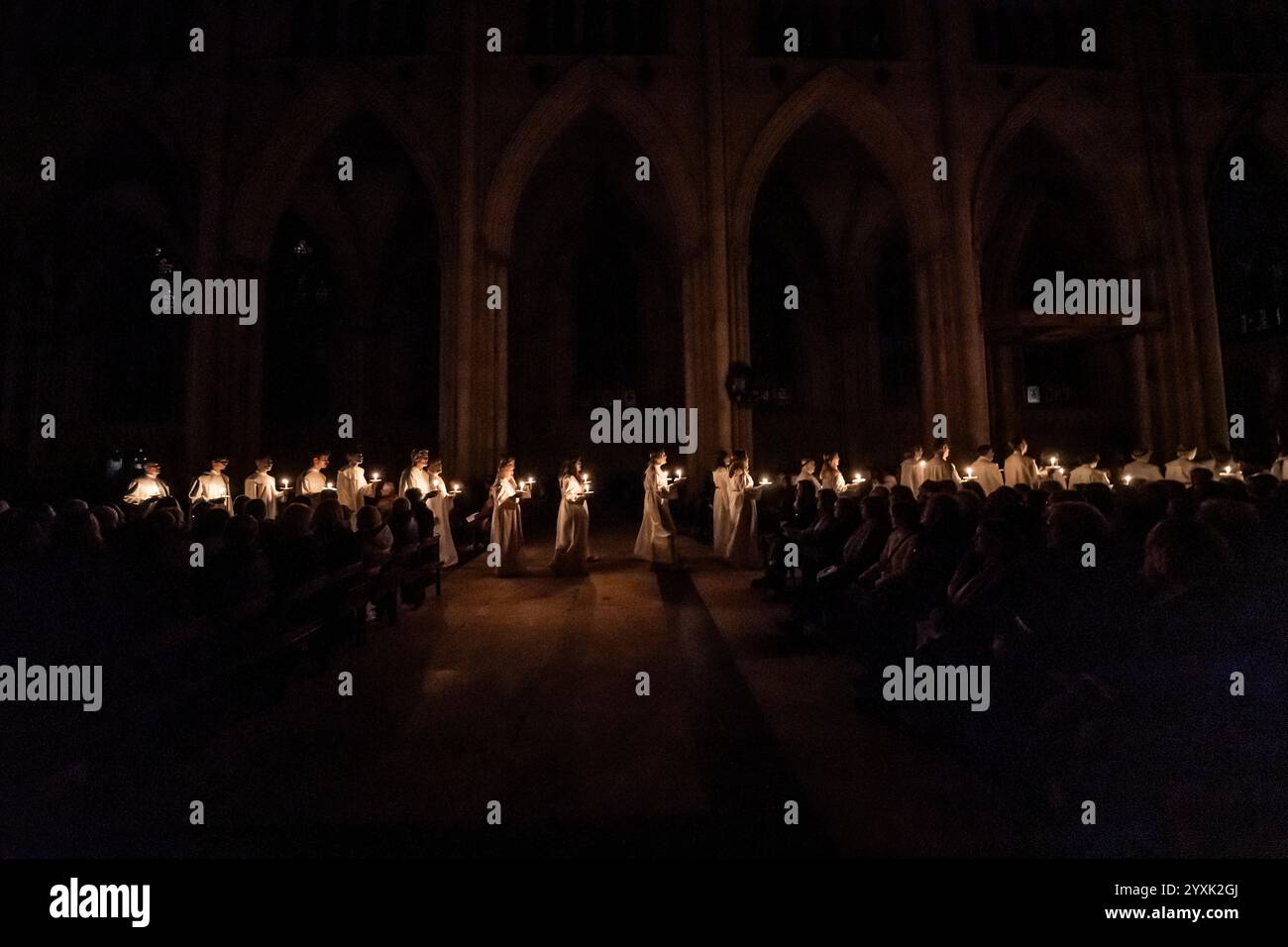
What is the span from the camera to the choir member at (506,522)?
24.7 ft

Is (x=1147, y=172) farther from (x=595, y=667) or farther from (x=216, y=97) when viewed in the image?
(x=216, y=97)

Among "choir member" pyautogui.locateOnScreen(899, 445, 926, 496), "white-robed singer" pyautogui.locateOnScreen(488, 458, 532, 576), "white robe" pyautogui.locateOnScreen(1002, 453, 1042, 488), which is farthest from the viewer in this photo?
"white robe" pyautogui.locateOnScreen(1002, 453, 1042, 488)

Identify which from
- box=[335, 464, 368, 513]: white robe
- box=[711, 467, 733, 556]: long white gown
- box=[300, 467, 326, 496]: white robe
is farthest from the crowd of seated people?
box=[335, 464, 368, 513]: white robe

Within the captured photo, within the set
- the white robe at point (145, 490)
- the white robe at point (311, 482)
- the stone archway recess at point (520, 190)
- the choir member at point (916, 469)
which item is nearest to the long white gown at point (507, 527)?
the white robe at point (311, 482)

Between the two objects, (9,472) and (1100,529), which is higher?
(9,472)

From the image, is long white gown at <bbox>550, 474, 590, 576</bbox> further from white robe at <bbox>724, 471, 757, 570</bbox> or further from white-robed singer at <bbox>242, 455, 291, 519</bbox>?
white-robed singer at <bbox>242, 455, 291, 519</bbox>

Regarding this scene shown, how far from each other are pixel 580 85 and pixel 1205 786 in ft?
46.7

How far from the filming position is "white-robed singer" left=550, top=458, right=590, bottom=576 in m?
7.55

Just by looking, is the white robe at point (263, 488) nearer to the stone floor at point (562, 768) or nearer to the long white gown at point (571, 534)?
the long white gown at point (571, 534)

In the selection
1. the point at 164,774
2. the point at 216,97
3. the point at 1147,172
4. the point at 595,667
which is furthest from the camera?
the point at 1147,172

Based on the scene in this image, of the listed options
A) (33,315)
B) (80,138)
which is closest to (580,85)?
(80,138)

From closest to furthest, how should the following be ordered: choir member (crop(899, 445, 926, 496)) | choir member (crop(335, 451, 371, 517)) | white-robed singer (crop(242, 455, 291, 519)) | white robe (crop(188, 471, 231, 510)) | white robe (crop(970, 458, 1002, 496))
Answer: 1. white robe (crop(188, 471, 231, 510))
2. white-robed singer (crop(242, 455, 291, 519))
3. choir member (crop(335, 451, 371, 517))
4. white robe (crop(970, 458, 1002, 496))
5. choir member (crop(899, 445, 926, 496))

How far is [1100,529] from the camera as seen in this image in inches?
97.0

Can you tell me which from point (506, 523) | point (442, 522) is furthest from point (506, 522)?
point (442, 522)
